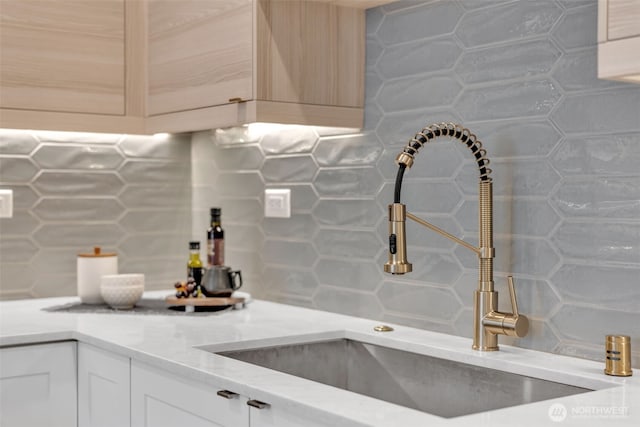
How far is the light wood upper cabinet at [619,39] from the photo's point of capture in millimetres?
1414

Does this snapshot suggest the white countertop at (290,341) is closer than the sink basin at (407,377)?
Yes

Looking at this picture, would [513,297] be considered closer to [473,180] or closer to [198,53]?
[473,180]

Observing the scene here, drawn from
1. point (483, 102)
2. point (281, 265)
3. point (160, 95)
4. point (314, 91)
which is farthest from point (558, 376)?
point (160, 95)

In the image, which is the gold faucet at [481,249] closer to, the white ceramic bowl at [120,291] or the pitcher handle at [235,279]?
the pitcher handle at [235,279]

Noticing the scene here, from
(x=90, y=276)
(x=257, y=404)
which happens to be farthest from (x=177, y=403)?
(x=90, y=276)

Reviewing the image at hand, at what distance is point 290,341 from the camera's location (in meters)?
2.12

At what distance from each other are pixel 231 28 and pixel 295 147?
478 mm

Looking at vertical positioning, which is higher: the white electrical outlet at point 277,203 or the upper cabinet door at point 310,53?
the upper cabinet door at point 310,53

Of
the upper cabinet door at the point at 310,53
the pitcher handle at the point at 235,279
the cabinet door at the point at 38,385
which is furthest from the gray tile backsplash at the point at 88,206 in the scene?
the upper cabinet door at the point at 310,53

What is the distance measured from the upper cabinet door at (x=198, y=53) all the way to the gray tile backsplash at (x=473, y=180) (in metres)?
0.33

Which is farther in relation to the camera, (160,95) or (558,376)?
(160,95)

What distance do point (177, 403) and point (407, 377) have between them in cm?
56

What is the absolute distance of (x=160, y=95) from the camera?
2.74 m

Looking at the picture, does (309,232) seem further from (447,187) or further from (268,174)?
(447,187)
